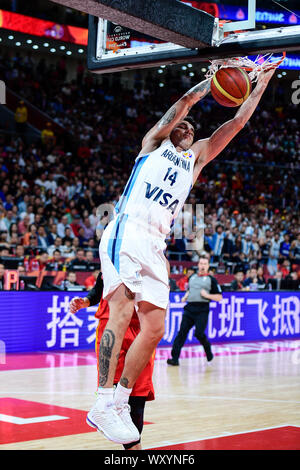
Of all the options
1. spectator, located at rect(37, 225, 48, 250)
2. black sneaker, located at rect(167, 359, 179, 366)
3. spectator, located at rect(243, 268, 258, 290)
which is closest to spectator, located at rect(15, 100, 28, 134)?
spectator, located at rect(37, 225, 48, 250)

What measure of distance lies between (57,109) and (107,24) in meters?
19.9

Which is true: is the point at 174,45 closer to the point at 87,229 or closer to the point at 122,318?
the point at 122,318

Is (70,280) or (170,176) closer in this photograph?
(170,176)

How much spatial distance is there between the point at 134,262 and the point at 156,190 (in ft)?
1.75

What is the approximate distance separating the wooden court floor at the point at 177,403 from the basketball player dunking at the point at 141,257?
4.89 ft

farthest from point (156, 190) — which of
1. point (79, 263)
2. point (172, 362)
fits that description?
point (79, 263)

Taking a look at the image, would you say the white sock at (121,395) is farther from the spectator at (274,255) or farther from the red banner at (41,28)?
the red banner at (41,28)

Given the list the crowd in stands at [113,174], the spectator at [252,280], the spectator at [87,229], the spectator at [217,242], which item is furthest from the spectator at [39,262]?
the spectator at [217,242]

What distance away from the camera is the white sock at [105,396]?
452 centimetres

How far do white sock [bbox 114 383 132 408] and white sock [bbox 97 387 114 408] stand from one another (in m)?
0.07

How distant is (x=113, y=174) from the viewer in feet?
71.6

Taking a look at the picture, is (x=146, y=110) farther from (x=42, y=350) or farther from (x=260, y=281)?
(x=42, y=350)
